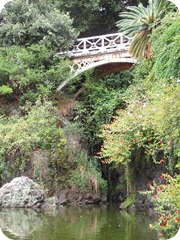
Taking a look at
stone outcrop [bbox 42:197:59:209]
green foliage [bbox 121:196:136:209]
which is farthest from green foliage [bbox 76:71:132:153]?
green foliage [bbox 121:196:136:209]

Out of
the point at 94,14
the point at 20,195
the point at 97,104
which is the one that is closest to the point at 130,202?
the point at 20,195

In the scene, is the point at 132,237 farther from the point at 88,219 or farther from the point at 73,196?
the point at 73,196

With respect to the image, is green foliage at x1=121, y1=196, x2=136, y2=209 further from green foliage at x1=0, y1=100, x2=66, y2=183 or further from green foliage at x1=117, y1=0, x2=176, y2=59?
green foliage at x1=117, y1=0, x2=176, y2=59

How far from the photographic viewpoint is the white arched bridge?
13.0 m

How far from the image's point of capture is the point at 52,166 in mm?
11219

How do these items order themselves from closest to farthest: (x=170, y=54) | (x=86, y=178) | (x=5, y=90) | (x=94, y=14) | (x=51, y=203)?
(x=170, y=54), (x=51, y=203), (x=86, y=178), (x=5, y=90), (x=94, y=14)

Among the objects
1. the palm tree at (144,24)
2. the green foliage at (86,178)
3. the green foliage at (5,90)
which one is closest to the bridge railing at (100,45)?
the palm tree at (144,24)

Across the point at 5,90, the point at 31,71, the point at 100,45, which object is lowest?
the point at 5,90

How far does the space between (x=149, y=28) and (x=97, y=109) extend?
359 centimetres

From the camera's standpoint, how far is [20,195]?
9898 millimetres

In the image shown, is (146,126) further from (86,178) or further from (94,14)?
(94,14)

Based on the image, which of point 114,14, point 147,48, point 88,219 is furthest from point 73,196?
point 114,14

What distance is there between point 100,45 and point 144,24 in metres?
3.59

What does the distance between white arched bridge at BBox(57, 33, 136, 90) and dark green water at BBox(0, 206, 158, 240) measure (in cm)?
539
